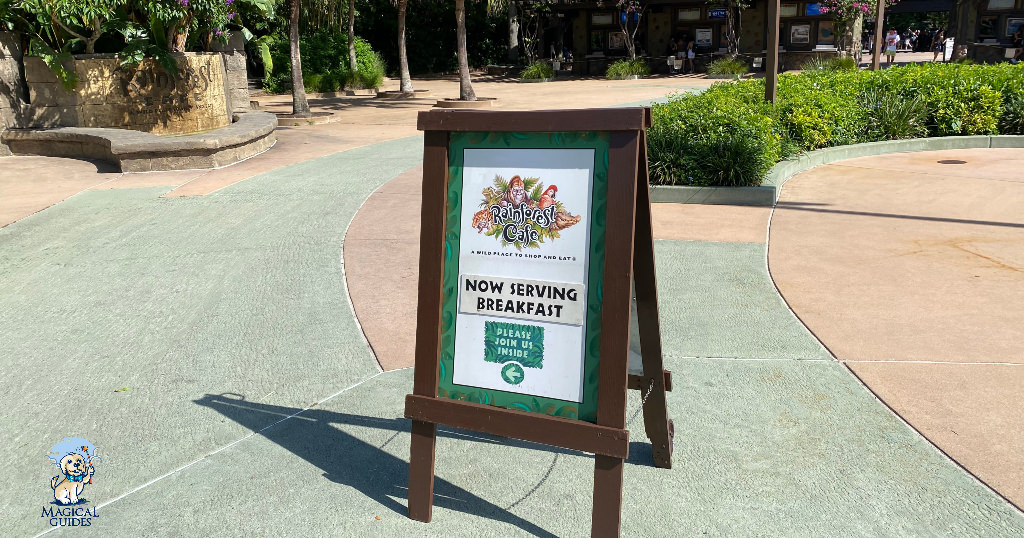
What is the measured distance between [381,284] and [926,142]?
9.57 m

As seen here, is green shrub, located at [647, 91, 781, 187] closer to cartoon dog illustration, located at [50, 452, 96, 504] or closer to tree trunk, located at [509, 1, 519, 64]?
cartoon dog illustration, located at [50, 452, 96, 504]

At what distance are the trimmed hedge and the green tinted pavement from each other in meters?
2.56

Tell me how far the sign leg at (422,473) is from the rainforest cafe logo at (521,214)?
2.69 ft

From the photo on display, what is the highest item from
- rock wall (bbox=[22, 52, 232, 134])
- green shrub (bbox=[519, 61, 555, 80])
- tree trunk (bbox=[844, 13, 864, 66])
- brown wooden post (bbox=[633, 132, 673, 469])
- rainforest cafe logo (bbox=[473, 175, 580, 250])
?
tree trunk (bbox=[844, 13, 864, 66])

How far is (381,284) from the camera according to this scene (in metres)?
6.46

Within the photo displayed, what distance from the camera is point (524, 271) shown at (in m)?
3.16

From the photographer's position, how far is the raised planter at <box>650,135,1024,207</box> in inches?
357

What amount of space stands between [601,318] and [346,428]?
169cm

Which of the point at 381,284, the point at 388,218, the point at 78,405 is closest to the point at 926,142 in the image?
the point at 388,218

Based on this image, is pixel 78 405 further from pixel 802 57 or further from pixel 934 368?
pixel 802 57

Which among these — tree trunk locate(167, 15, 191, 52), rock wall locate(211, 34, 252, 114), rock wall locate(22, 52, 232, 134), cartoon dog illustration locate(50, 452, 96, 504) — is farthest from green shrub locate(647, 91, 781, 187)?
rock wall locate(211, 34, 252, 114)

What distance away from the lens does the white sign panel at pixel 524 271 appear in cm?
308

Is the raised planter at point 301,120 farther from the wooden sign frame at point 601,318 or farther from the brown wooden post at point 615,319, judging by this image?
the brown wooden post at point 615,319

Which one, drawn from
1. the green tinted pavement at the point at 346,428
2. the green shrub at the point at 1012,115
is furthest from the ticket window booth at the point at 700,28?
the green tinted pavement at the point at 346,428
